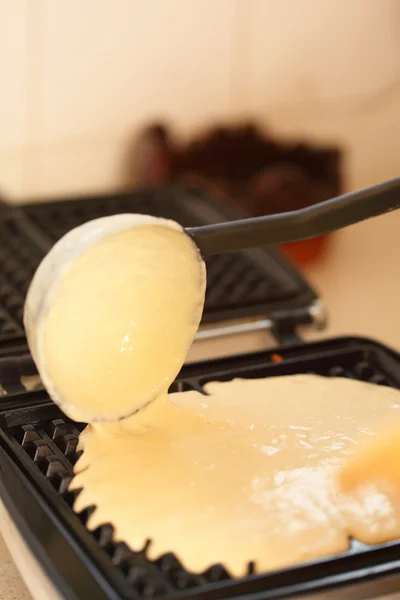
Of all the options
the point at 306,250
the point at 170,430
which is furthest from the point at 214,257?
the point at 170,430

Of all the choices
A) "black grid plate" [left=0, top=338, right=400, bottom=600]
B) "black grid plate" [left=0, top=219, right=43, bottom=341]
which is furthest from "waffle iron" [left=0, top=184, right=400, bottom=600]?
"black grid plate" [left=0, top=219, right=43, bottom=341]

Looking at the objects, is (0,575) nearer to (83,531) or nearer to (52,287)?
(83,531)

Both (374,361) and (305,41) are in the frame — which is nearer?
(374,361)

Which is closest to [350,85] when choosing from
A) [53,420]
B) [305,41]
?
[305,41]

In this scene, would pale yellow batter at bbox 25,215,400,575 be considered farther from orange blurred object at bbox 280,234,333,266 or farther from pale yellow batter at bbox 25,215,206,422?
orange blurred object at bbox 280,234,333,266

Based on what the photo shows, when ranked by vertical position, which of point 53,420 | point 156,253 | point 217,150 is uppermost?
point 156,253

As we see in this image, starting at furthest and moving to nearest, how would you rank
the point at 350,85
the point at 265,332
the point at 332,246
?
1. the point at 350,85
2. the point at 332,246
3. the point at 265,332
